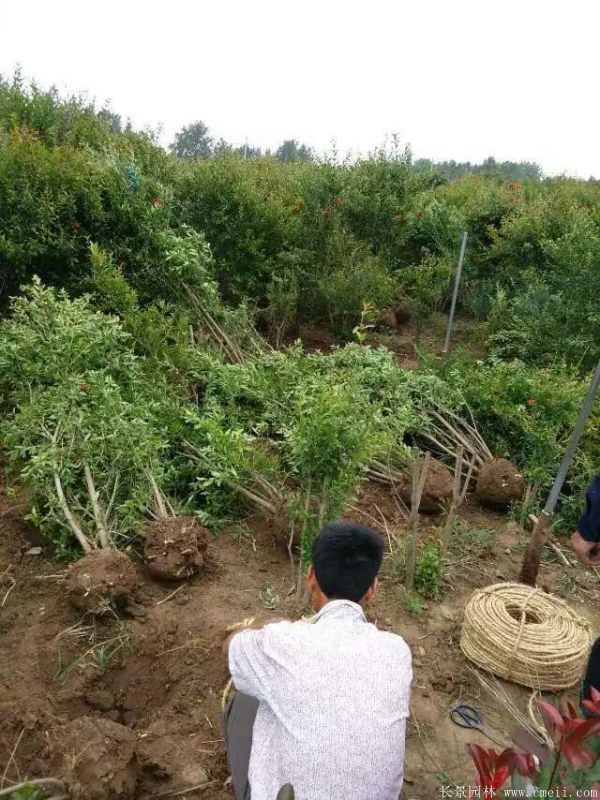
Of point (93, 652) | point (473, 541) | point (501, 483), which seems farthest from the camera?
point (501, 483)

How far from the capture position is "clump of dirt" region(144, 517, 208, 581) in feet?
12.9

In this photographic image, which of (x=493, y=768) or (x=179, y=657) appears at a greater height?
(x=493, y=768)

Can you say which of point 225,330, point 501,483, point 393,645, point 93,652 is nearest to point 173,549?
point 93,652

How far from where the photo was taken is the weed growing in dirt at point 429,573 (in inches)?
164

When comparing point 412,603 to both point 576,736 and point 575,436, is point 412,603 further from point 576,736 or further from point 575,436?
point 576,736

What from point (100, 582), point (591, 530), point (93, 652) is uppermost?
point (591, 530)

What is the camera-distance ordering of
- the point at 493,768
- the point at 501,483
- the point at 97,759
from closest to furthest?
the point at 493,768
the point at 97,759
the point at 501,483

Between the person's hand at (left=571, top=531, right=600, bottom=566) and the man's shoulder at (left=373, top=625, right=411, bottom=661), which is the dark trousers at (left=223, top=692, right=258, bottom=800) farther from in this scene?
the person's hand at (left=571, top=531, right=600, bottom=566)

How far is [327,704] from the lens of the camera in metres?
1.82

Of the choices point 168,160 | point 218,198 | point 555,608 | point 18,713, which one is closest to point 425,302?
point 218,198

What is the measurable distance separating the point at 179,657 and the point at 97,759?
0.92 metres

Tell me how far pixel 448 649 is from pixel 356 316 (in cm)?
617

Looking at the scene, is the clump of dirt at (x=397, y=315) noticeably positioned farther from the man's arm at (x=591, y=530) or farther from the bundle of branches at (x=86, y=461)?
the man's arm at (x=591, y=530)

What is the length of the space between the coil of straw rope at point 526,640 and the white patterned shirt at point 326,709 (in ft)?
5.92
